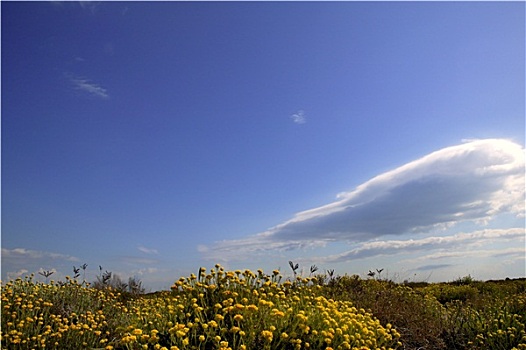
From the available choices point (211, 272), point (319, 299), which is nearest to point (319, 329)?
point (319, 299)

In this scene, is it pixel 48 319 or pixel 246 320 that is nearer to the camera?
pixel 246 320

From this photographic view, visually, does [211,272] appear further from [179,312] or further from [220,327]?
[220,327]

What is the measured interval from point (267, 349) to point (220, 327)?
1.74ft

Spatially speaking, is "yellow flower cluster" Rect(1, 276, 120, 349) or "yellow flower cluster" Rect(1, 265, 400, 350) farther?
"yellow flower cluster" Rect(1, 276, 120, 349)

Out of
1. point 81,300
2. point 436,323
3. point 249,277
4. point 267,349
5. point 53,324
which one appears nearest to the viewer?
point 267,349

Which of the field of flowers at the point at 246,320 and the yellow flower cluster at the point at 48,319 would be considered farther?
the yellow flower cluster at the point at 48,319

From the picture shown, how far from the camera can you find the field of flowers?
4676mm

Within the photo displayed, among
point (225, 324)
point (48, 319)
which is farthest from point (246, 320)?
point (48, 319)

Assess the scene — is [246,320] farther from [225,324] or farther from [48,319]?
[48,319]

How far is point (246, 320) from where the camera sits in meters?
4.71

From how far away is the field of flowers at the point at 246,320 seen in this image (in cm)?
468

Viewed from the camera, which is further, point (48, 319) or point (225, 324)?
point (48, 319)

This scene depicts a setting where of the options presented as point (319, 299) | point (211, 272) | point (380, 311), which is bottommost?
point (380, 311)

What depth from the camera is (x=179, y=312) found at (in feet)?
17.0
